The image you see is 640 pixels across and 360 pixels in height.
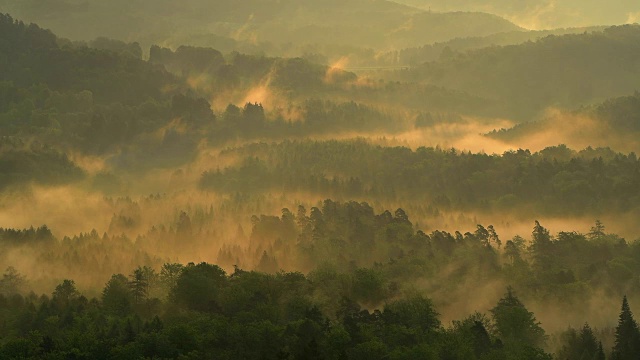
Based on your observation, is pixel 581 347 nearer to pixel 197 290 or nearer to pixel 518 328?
pixel 518 328

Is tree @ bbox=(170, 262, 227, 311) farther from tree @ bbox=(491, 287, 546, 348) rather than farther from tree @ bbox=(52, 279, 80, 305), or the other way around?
tree @ bbox=(491, 287, 546, 348)

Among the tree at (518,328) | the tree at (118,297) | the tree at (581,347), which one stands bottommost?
the tree at (581,347)

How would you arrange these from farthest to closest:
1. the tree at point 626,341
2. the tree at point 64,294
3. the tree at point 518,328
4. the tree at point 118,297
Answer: the tree at point 64,294 → the tree at point 118,297 → the tree at point 518,328 → the tree at point 626,341

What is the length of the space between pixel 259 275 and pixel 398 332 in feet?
141

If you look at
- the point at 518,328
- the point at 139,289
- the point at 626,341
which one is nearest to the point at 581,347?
the point at 626,341

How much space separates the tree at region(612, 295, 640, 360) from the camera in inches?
5876

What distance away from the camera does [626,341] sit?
152125 mm

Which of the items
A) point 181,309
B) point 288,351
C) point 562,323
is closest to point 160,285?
point 181,309

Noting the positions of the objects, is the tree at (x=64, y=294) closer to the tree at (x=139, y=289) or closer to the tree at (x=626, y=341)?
the tree at (x=139, y=289)

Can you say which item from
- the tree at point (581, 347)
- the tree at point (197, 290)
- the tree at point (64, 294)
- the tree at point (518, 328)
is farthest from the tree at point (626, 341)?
the tree at point (64, 294)

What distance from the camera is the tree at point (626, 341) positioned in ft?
490

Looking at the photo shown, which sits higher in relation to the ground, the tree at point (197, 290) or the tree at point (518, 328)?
the tree at point (197, 290)

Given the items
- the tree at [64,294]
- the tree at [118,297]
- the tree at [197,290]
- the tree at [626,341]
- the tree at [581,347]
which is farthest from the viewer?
the tree at [64,294]

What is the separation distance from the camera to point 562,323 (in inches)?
7205
